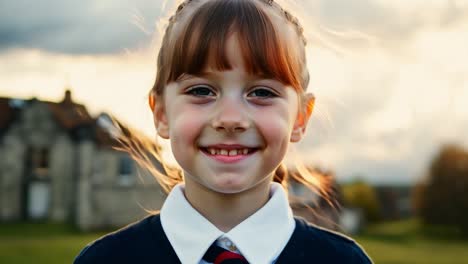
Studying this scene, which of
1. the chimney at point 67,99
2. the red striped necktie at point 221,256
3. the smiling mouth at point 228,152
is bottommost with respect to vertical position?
the chimney at point 67,99

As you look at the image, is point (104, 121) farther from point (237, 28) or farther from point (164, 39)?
point (237, 28)

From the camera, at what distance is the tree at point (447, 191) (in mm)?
47562

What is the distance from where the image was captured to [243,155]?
9.37ft

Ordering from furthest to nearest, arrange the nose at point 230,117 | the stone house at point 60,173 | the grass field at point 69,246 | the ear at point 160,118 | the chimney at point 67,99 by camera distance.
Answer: the chimney at point 67,99 → the stone house at point 60,173 → the grass field at point 69,246 → the ear at point 160,118 → the nose at point 230,117

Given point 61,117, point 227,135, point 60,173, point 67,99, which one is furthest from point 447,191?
point 227,135

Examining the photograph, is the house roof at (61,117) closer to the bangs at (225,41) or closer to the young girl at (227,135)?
the young girl at (227,135)

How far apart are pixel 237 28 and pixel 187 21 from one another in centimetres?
24

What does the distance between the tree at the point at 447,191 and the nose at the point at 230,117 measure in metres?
46.6

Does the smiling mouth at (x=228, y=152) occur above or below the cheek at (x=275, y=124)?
below

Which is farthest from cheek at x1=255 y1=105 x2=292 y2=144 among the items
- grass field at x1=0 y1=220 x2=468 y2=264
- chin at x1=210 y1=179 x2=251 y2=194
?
grass field at x1=0 y1=220 x2=468 y2=264

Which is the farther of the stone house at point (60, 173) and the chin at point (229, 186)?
the stone house at point (60, 173)

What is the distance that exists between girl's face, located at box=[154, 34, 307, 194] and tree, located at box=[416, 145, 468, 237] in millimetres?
46445

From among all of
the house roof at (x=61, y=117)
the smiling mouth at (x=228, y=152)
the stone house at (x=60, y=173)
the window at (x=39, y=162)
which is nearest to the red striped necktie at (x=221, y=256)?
the smiling mouth at (x=228, y=152)

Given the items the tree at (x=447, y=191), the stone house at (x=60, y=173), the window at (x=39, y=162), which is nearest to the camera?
the stone house at (x=60, y=173)
